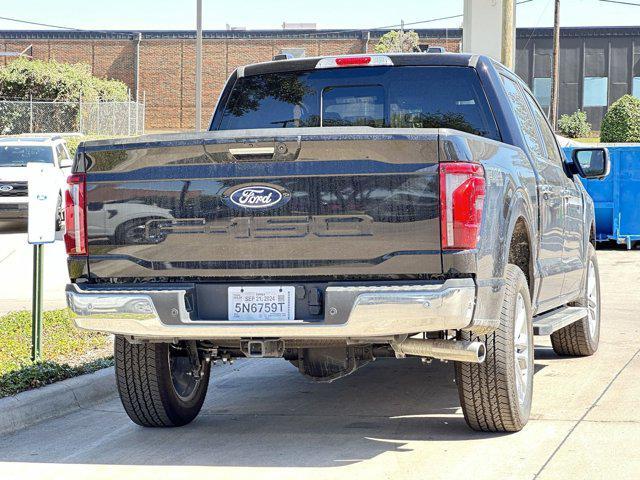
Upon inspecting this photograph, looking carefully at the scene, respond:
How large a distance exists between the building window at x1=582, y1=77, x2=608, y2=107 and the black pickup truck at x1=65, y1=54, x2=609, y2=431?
58.0m

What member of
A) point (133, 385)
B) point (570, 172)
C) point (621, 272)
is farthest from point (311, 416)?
point (621, 272)

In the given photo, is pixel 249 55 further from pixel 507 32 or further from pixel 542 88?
pixel 507 32

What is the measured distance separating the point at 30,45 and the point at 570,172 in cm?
6203

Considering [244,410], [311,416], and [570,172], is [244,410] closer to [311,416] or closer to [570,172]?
[311,416]

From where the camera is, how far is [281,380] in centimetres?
874

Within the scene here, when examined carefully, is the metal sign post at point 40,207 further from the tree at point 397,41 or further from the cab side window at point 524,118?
the tree at point 397,41

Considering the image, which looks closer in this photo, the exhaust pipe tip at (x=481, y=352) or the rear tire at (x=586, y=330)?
the exhaust pipe tip at (x=481, y=352)

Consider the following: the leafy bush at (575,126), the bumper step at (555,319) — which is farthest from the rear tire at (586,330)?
the leafy bush at (575,126)

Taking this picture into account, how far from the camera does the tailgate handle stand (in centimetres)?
576

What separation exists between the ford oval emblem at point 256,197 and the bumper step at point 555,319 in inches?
86.5

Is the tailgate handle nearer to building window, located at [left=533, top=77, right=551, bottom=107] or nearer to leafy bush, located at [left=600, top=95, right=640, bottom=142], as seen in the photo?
leafy bush, located at [left=600, top=95, right=640, bottom=142]

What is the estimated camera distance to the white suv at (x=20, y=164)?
2416cm

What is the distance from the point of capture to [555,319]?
305 inches

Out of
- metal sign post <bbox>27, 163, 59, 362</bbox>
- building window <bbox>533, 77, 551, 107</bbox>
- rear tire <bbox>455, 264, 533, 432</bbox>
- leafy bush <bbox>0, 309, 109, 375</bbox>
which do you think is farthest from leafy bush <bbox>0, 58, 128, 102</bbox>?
rear tire <bbox>455, 264, 533, 432</bbox>
